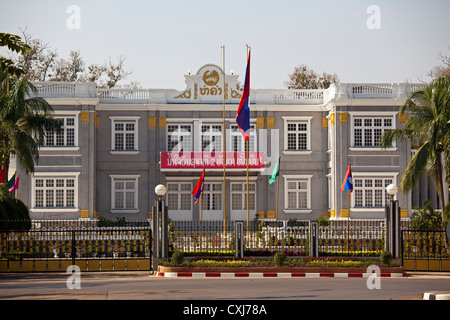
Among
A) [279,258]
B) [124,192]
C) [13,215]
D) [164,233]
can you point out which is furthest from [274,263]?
[124,192]

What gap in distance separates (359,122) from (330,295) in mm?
26239

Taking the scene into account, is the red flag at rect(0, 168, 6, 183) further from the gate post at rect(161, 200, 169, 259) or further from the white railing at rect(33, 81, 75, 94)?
the gate post at rect(161, 200, 169, 259)

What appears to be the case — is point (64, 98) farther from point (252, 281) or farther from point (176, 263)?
point (252, 281)

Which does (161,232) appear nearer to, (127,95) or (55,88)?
(55,88)

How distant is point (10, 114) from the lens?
106ft

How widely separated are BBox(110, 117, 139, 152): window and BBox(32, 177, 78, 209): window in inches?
127

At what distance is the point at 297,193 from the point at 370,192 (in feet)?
13.2

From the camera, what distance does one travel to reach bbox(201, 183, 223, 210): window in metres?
44.5

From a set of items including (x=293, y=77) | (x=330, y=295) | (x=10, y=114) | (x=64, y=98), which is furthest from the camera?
(x=293, y=77)

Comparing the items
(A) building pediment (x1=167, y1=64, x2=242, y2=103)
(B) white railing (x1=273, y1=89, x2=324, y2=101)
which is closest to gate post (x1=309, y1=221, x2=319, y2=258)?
(A) building pediment (x1=167, y1=64, x2=242, y2=103)

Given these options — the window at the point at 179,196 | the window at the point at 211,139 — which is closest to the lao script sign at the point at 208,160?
the window at the point at 211,139

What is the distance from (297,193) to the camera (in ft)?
147

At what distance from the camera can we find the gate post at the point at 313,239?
26.5 m

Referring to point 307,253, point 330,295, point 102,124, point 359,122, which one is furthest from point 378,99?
point 330,295
